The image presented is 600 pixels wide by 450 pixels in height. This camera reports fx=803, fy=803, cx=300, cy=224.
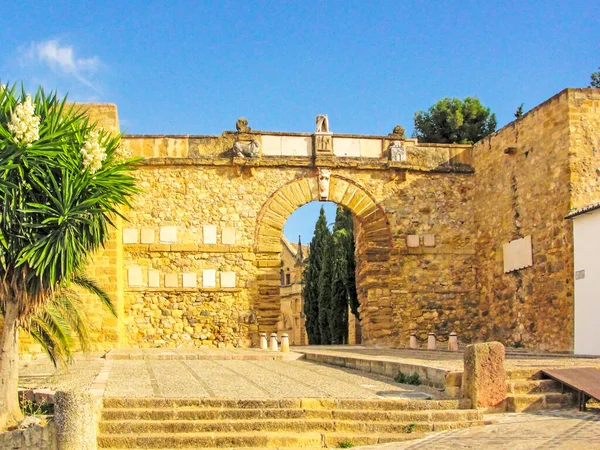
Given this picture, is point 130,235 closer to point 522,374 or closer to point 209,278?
point 209,278

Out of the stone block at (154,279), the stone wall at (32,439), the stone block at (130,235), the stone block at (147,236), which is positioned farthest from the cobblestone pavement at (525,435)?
the stone block at (130,235)

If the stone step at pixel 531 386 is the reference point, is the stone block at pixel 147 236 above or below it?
above

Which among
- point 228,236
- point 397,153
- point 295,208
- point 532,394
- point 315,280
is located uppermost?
point 397,153

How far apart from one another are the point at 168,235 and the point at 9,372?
960cm

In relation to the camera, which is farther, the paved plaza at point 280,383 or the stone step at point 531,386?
the stone step at point 531,386

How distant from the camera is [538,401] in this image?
8445 mm

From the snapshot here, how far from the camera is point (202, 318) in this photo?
1841cm

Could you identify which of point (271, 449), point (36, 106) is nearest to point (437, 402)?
point (271, 449)

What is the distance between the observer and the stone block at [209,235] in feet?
61.0

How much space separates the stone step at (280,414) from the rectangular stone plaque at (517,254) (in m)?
9.13

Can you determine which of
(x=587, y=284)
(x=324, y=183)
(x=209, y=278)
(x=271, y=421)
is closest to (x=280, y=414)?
(x=271, y=421)

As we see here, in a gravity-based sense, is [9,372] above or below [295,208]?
below

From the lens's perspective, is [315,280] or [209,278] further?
[315,280]

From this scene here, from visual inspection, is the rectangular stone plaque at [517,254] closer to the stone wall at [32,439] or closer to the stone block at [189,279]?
the stone block at [189,279]
